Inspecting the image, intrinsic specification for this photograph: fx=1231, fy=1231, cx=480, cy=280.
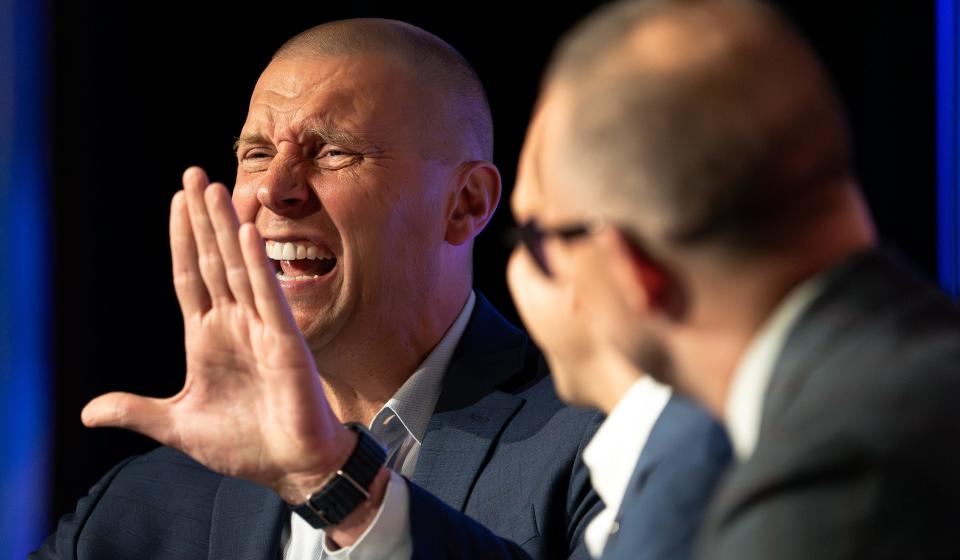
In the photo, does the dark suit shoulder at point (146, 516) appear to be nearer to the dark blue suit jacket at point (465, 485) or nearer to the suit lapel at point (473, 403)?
the dark blue suit jacket at point (465, 485)

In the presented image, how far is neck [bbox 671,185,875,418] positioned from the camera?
839 millimetres

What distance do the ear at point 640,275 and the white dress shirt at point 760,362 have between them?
0.07 meters

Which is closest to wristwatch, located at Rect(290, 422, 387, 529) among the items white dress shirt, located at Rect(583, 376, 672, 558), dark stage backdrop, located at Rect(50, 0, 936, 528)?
white dress shirt, located at Rect(583, 376, 672, 558)

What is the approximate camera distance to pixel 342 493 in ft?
4.58

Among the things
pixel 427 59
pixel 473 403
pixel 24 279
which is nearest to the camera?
pixel 473 403

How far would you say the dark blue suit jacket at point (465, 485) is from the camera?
1.77 metres

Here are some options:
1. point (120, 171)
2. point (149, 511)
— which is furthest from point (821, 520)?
point (120, 171)

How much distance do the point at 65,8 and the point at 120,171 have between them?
38 cm

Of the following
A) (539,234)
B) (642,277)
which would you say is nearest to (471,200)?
(539,234)

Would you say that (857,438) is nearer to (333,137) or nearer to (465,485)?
(465,485)

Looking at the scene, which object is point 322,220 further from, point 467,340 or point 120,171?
point 120,171

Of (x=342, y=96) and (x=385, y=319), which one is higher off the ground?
(x=342, y=96)

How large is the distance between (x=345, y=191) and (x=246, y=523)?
1.78 feet

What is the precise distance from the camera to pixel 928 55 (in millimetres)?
2488
